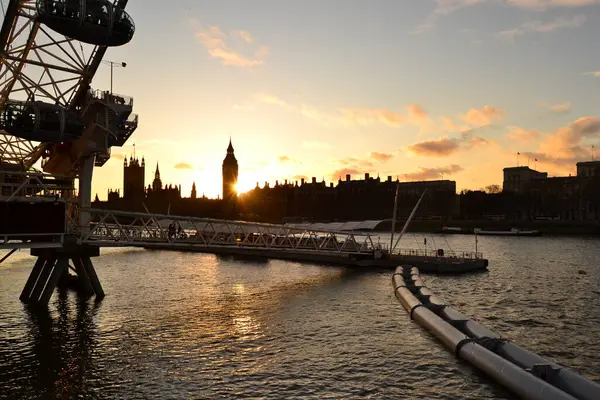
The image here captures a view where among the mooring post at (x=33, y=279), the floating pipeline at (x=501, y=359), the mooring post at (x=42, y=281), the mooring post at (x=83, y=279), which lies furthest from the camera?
the mooring post at (x=83, y=279)

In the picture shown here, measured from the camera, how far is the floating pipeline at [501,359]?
21359 mm

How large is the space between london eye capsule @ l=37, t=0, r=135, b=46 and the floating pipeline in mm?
30891

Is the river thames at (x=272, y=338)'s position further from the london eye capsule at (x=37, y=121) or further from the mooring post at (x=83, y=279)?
the london eye capsule at (x=37, y=121)

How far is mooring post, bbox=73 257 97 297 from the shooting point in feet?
157

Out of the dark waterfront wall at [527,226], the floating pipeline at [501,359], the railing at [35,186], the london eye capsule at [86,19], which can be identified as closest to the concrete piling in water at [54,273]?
the railing at [35,186]

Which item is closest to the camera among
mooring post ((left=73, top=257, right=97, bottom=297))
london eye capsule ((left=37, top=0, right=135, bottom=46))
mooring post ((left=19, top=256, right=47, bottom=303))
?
london eye capsule ((left=37, top=0, right=135, bottom=46))

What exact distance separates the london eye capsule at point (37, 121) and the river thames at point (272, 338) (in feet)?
46.2

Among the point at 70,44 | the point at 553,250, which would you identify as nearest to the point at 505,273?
the point at 553,250

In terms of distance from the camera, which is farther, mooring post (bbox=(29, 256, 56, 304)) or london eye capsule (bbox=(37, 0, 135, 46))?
mooring post (bbox=(29, 256, 56, 304))

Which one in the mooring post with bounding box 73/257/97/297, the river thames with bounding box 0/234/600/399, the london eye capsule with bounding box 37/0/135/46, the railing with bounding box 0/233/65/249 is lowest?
the river thames with bounding box 0/234/600/399

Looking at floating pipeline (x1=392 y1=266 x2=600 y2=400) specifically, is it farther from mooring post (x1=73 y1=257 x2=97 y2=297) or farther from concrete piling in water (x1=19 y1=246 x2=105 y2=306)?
mooring post (x1=73 y1=257 x2=97 y2=297)

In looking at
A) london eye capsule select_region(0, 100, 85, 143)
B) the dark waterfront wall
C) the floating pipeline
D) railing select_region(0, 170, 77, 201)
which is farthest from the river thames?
the dark waterfront wall

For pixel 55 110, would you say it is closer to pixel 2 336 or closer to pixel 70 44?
pixel 70 44

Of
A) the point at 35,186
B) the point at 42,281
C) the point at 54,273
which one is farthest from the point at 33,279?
the point at 35,186
